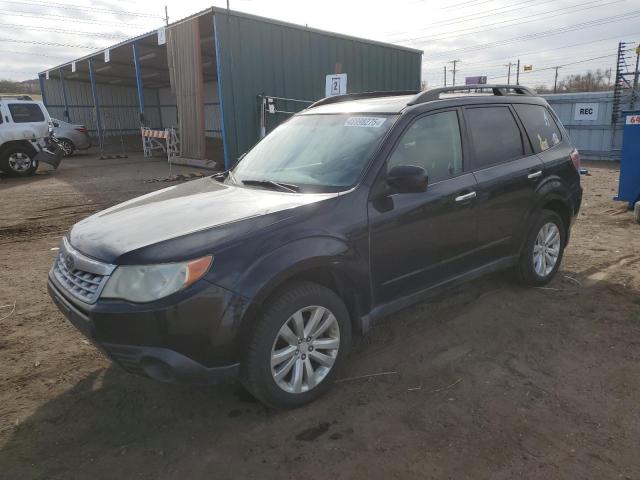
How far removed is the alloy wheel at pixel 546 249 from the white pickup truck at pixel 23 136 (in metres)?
14.1

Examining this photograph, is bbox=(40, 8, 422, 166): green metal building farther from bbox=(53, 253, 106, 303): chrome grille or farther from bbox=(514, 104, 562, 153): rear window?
bbox=(53, 253, 106, 303): chrome grille

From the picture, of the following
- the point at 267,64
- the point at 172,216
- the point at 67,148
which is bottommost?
the point at 67,148

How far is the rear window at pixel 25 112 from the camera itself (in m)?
13.6

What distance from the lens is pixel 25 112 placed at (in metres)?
13.8

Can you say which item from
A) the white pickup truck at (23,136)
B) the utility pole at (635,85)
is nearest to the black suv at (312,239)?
the white pickup truck at (23,136)

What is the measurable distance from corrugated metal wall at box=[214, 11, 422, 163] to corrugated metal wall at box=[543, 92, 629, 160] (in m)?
7.21

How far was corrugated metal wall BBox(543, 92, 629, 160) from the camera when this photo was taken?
638 inches

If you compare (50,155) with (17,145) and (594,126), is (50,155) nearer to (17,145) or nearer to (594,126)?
(17,145)

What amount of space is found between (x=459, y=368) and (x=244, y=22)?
40.6ft

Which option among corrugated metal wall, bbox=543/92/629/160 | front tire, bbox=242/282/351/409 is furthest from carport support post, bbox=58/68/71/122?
front tire, bbox=242/282/351/409

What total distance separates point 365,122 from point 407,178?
28.2 inches

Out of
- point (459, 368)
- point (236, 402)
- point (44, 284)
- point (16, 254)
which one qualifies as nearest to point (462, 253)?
point (459, 368)

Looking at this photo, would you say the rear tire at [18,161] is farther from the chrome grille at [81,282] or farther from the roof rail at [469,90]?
Result: the roof rail at [469,90]

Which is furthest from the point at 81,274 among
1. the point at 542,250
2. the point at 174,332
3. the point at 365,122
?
the point at 542,250
